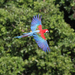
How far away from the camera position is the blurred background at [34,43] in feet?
19.5

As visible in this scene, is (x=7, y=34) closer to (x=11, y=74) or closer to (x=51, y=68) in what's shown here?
(x=11, y=74)

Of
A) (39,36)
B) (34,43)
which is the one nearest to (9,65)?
(34,43)

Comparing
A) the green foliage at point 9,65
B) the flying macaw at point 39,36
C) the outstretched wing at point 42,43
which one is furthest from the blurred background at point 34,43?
the outstretched wing at point 42,43

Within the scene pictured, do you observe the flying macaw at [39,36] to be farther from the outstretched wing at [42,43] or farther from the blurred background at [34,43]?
the blurred background at [34,43]

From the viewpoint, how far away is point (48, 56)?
5.98 m

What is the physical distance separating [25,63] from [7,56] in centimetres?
64

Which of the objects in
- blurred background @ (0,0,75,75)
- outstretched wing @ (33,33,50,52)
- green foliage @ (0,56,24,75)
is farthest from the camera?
blurred background @ (0,0,75,75)

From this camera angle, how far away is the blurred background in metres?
5.96

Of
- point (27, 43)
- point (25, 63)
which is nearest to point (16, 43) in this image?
point (27, 43)

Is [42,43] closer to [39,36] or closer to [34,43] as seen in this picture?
[39,36]

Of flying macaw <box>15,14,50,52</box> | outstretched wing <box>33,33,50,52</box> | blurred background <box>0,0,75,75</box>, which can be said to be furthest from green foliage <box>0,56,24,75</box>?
outstretched wing <box>33,33,50,52</box>

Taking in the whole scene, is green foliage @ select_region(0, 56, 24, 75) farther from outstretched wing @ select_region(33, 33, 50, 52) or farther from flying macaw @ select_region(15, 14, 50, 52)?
Answer: outstretched wing @ select_region(33, 33, 50, 52)

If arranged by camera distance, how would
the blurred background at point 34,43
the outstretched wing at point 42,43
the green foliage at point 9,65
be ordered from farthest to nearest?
the blurred background at point 34,43 < the green foliage at point 9,65 < the outstretched wing at point 42,43

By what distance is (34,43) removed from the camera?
604 centimetres
